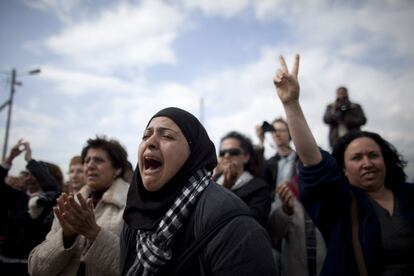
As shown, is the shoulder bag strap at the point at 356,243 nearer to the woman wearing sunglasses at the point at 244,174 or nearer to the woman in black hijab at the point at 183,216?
the woman in black hijab at the point at 183,216

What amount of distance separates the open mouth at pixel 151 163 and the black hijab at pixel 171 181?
148mm

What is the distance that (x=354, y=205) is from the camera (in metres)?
2.20

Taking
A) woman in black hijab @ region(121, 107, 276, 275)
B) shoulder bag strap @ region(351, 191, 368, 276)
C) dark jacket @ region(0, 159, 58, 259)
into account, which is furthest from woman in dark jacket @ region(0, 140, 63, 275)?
shoulder bag strap @ region(351, 191, 368, 276)

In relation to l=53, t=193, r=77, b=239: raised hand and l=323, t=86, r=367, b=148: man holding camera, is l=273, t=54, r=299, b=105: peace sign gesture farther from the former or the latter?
l=323, t=86, r=367, b=148: man holding camera

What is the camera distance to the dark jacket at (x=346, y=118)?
4.63m

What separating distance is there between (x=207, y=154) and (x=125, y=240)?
0.86m

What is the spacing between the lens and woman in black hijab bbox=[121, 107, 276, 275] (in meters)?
1.41

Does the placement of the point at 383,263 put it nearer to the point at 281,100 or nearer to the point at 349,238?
the point at 349,238

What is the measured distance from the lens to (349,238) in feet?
6.93

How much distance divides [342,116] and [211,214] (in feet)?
13.2

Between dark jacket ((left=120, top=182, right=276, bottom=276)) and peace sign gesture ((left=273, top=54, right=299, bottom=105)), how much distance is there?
900 millimetres

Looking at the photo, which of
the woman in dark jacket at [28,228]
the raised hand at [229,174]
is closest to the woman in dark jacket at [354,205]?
the raised hand at [229,174]

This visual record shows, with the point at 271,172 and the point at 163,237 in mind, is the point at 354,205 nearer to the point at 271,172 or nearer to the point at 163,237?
the point at 163,237

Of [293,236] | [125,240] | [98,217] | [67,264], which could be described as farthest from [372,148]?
[67,264]
